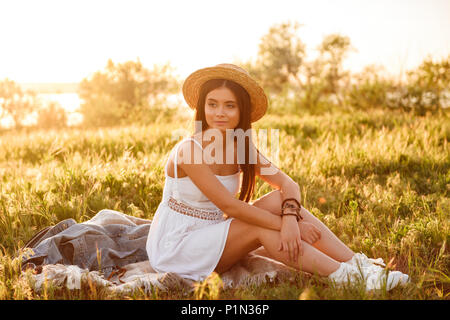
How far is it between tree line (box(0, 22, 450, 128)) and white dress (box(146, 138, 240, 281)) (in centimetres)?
839

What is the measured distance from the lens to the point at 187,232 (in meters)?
3.09

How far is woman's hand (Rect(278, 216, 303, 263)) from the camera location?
111 inches

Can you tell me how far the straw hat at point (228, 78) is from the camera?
10.2 feet

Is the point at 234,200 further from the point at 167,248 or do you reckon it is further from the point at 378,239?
the point at 378,239

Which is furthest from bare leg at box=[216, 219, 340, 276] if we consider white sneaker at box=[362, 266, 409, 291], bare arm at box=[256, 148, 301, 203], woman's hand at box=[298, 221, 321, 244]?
bare arm at box=[256, 148, 301, 203]

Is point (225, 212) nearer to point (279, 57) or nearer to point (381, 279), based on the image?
point (381, 279)

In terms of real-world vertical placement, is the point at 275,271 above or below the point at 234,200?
below

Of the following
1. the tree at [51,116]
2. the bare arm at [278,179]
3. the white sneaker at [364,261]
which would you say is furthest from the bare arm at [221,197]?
the tree at [51,116]

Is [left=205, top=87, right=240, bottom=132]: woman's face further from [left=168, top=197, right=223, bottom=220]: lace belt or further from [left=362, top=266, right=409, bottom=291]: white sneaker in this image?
[left=362, top=266, right=409, bottom=291]: white sneaker

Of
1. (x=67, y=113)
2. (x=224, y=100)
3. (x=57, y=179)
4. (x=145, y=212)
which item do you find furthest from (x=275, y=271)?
(x=67, y=113)

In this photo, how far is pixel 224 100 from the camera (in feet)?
10.3

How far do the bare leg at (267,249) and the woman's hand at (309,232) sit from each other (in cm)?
11

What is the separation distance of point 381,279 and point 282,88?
67.1 feet
